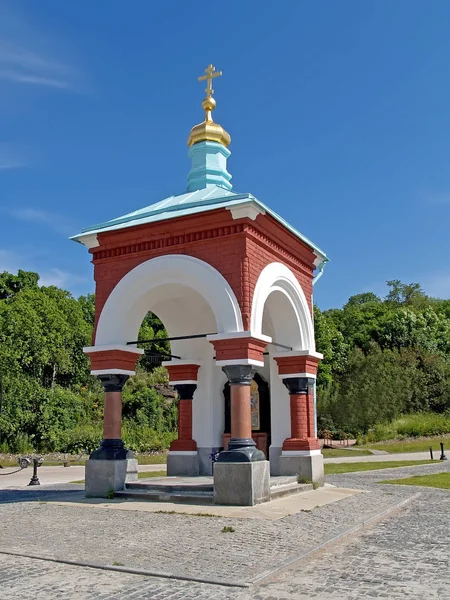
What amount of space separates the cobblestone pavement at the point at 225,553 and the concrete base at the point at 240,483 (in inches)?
42.1

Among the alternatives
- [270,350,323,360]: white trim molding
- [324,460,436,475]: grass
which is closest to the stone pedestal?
[270,350,323,360]: white trim molding

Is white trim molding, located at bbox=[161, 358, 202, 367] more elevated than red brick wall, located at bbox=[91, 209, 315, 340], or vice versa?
red brick wall, located at bbox=[91, 209, 315, 340]

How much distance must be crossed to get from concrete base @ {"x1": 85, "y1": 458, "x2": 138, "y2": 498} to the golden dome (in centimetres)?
749

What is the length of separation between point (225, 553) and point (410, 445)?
2603 centimetres

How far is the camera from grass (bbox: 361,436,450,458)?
96.2 feet

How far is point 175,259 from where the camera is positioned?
11.6 m

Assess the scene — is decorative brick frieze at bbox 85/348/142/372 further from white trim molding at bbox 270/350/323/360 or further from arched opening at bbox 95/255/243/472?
white trim molding at bbox 270/350/323/360

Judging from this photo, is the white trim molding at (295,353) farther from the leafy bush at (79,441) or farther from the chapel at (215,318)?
the leafy bush at (79,441)

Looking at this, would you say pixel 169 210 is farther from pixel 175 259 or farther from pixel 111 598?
pixel 111 598

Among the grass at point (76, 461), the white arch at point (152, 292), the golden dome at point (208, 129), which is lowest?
the grass at point (76, 461)

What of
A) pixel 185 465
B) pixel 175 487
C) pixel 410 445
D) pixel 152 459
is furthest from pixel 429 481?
pixel 410 445

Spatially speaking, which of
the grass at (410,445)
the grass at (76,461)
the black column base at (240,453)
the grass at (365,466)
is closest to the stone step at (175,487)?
the black column base at (240,453)

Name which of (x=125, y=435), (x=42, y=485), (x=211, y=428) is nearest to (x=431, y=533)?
(x=211, y=428)

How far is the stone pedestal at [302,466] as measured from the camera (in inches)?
492
